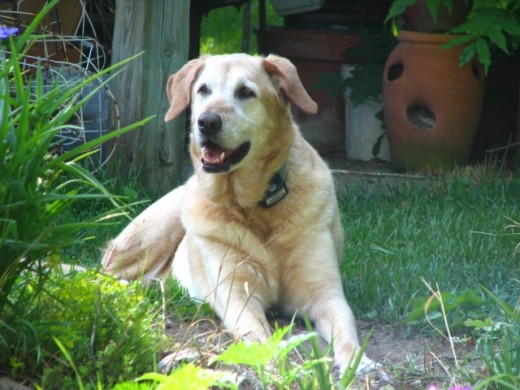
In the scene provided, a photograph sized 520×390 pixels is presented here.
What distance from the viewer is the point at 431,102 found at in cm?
652

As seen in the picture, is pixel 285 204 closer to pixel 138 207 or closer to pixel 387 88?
pixel 138 207

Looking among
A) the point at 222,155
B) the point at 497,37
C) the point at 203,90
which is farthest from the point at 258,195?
the point at 497,37

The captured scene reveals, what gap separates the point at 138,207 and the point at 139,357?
2667 mm

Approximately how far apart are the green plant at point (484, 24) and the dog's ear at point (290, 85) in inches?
84.1

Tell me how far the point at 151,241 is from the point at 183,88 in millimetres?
934

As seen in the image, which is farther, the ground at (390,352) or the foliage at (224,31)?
the foliage at (224,31)

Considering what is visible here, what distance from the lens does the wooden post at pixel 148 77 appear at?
5.43 metres

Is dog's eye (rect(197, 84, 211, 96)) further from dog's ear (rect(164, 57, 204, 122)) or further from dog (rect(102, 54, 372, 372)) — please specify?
dog's ear (rect(164, 57, 204, 122))

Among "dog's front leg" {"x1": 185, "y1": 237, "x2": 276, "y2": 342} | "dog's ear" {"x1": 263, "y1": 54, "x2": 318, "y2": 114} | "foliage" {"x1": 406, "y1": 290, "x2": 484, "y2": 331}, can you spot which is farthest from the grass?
"dog's ear" {"x1": 263, "y1": 54, "x2": 318, "y2": 114}

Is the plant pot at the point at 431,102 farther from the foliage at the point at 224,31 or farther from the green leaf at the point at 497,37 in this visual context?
the foliage at the point at 224,31

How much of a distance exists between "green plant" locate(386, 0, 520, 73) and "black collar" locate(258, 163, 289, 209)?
2.31 m

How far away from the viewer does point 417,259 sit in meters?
4.29

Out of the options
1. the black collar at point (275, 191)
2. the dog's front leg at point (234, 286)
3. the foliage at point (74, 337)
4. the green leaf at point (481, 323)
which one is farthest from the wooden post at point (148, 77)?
the green leaf at point (481, 323)

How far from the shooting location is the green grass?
3.84 meters
